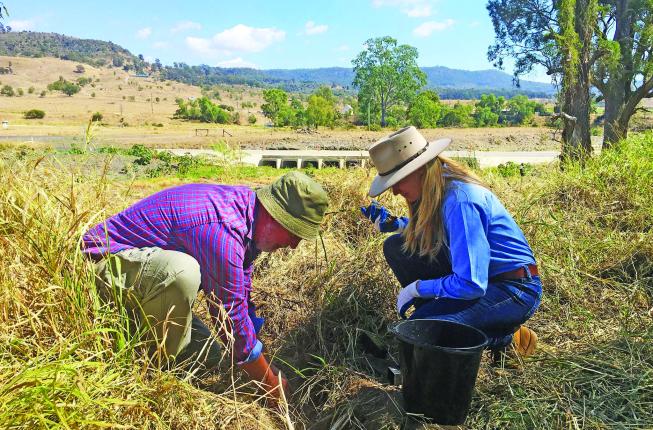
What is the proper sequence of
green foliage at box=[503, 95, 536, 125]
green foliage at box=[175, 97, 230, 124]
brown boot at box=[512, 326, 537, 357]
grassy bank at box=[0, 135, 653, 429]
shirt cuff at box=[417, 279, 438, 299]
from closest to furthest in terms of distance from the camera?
grassy bank at box=[0, 135, 653, 429] → shirt cuff at box=[417, 279, 438, 299] → brown boot at box=[512, 326, 537, 357] → green foliage at box=[175, 97, 230, 124] → green foliage at box=[503, 95, 536, 125]

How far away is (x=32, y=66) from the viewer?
113m

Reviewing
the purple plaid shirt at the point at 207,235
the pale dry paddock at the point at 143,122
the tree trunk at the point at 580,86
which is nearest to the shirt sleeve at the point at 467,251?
the purple plaid shirt at the point at 207,235

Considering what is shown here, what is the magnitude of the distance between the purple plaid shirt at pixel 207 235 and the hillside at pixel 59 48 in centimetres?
16242

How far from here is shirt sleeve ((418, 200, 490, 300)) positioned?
1.82 m

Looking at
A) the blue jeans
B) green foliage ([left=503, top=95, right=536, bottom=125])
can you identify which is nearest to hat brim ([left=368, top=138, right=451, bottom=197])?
the blue jeans

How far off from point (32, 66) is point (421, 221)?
135132mm

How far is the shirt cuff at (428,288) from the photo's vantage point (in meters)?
1.96

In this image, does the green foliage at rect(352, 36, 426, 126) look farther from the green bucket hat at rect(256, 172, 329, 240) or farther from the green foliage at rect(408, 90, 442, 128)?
the green bucket hat at rect(256, 172, 329, 240)

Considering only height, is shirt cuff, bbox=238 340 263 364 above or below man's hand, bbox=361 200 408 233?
below

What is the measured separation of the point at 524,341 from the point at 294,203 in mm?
1315

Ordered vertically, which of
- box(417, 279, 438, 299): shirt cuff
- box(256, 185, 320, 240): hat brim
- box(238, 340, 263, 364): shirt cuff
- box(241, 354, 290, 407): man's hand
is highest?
box(256, 185, 320, 240): hat brim

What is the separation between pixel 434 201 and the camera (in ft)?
6.53

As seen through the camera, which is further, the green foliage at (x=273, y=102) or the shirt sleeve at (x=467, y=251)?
the green foliage at (x=273, y=102)

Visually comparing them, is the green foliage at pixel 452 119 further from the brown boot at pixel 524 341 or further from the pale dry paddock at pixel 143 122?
the brown boot at pixel 524 341
